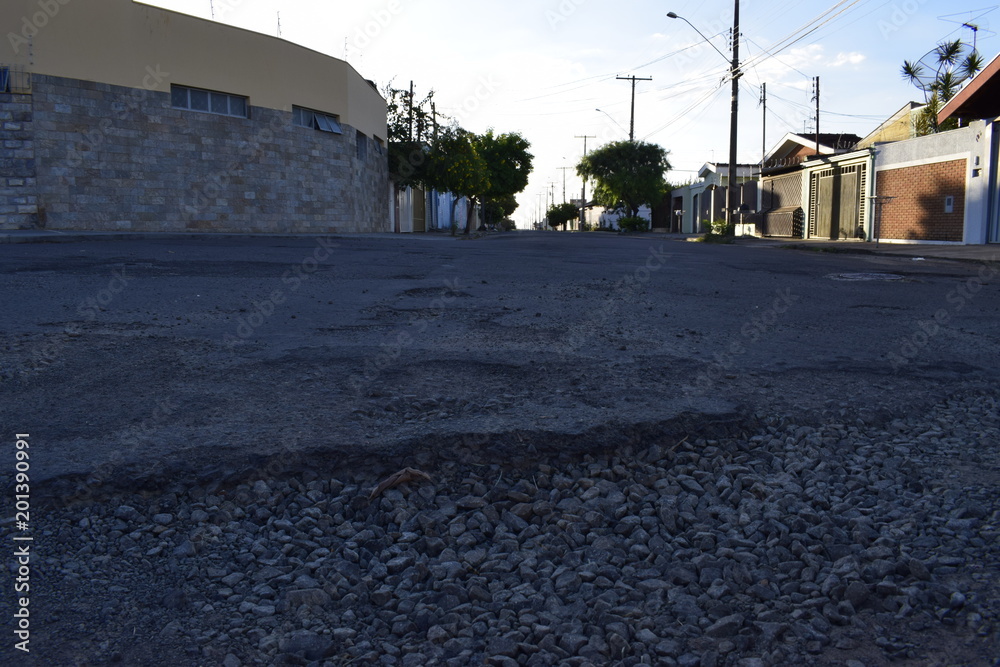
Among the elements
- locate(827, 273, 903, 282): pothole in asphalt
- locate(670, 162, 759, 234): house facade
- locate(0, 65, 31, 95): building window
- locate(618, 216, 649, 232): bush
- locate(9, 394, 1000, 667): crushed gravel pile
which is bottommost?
locate(9, 394, 1000, 667): crushed gravel pile

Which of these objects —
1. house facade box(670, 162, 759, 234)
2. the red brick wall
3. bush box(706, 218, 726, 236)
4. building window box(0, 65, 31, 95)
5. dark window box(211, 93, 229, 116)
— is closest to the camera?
building window box(0, 65, 31, 95)

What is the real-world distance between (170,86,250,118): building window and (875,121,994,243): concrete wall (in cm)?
2122

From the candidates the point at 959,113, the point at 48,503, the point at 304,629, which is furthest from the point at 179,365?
the point at 959,113

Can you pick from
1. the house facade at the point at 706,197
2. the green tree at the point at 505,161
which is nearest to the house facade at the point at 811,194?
the house facade at the point at 706,197

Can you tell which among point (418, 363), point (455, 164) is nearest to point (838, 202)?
point (455, 164)

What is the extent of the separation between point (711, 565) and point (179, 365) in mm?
3247

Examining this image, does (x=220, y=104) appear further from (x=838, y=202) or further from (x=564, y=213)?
(x=564, y=213)

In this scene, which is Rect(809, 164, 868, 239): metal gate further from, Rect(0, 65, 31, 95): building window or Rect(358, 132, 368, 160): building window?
Rect(0, 65, 31, 95): building window

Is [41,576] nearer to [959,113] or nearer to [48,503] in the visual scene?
[48,503]

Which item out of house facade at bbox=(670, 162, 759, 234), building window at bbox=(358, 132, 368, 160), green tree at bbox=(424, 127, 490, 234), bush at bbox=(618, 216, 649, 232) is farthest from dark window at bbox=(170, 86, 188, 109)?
bush at bbox=(618, 216, 649, 232)

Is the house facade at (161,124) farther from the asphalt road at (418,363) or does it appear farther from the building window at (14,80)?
the asphalt road at (418,363)

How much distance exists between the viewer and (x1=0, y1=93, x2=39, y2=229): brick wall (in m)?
19.8

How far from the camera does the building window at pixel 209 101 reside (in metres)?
23.2

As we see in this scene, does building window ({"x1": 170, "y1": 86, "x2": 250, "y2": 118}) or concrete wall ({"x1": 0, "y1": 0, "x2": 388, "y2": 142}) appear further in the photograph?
building window ({"x1": 170, "y1": 86, "x2": 250, "y2": 118})
